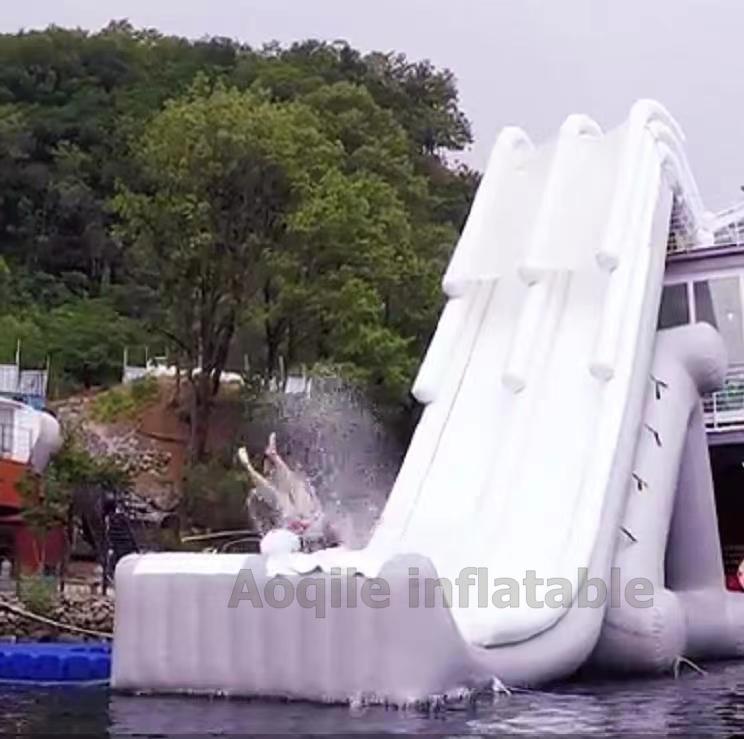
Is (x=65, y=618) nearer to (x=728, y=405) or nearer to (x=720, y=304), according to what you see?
(x=728, y=405)

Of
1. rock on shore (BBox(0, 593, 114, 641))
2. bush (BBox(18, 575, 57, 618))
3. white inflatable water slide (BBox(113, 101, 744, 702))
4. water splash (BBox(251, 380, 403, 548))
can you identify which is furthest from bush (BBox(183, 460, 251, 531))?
white inflatable water slide (BBox(113, 101, 744, 702))

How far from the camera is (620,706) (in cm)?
1107

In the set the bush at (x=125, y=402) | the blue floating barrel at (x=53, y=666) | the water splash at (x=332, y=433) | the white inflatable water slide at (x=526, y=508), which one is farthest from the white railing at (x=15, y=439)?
the blue floating barrel at (x=53, y=666)

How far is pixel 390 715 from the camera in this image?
1032 cm

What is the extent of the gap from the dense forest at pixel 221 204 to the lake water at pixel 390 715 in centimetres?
1573

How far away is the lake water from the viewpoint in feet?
31.8

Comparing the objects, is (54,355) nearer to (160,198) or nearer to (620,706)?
(160,198)

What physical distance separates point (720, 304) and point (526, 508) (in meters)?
6.63

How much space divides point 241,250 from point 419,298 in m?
5.14

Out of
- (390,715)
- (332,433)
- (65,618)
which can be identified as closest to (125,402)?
(332,433)

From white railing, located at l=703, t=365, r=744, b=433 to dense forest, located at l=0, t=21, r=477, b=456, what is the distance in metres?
10.1

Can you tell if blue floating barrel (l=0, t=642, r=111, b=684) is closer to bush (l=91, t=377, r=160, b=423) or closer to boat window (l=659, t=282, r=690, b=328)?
boat window (l=659, t=282, r=690, b=328)

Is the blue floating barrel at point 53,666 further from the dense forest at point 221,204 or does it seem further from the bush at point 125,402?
the bush at point 125,402

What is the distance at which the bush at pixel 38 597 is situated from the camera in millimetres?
17900
